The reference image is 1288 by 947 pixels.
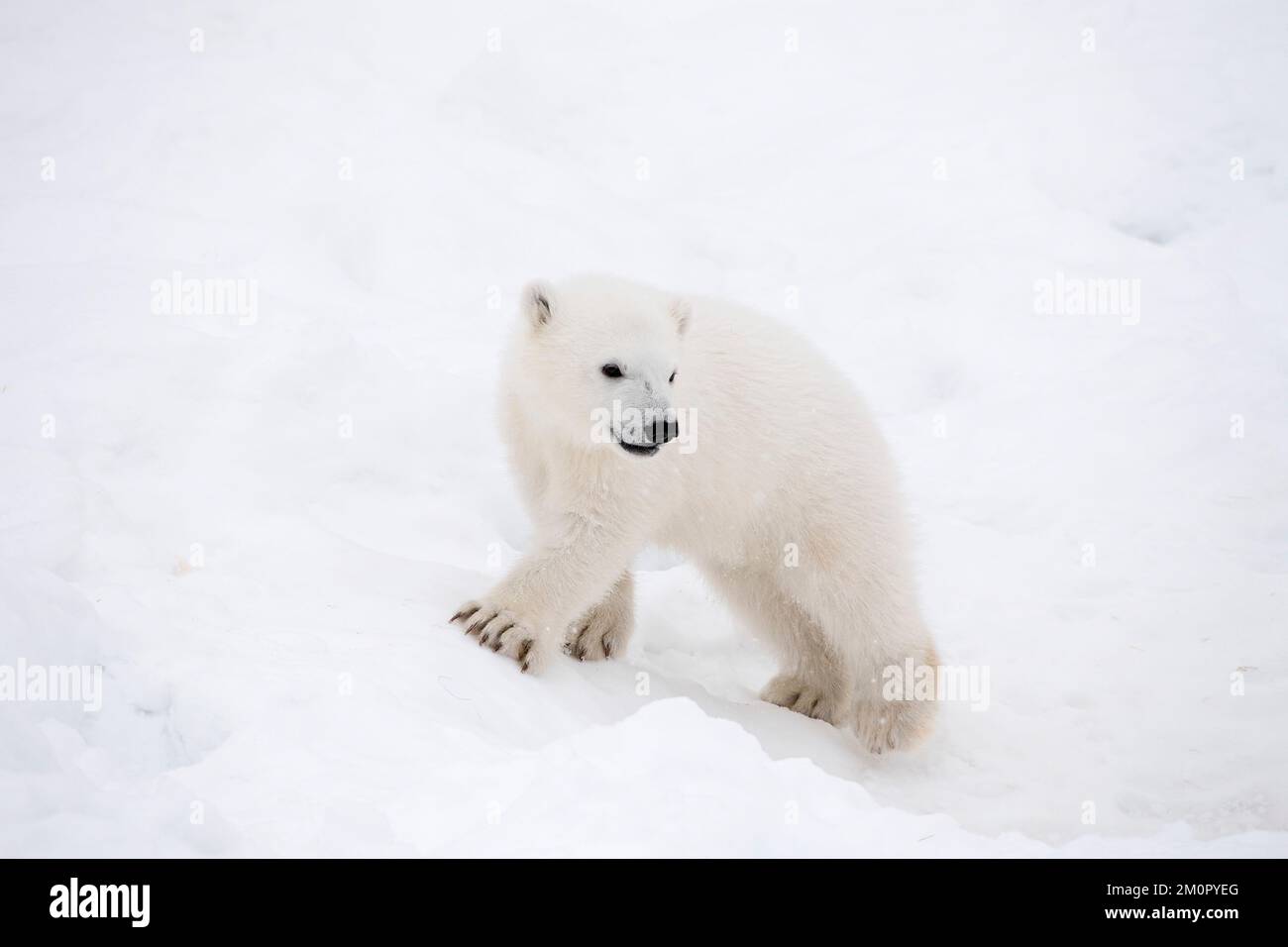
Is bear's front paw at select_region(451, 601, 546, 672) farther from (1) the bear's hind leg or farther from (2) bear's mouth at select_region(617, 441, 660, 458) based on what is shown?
(1) the bear's hind leg

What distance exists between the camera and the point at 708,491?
15.8 feet

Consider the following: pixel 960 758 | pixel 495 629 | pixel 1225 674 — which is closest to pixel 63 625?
pixel 495 629

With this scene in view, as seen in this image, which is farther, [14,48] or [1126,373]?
[14,48]

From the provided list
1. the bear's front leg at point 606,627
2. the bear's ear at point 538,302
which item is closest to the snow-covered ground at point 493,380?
the bear's front leg at point 606,627

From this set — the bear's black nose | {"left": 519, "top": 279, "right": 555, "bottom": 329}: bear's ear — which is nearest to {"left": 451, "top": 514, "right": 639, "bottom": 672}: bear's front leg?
the bear's black nose

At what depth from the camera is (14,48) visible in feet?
30.3

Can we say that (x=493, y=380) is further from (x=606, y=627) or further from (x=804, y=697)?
(x=804, y=697)

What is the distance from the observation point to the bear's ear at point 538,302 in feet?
15.2

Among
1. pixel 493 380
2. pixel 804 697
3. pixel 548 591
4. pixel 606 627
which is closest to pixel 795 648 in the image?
pixel 804 697

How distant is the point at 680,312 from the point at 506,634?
151cm

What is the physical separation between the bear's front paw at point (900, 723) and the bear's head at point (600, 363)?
72.0 inches

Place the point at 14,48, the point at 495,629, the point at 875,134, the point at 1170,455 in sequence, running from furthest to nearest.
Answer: the point at 875,134 < the point at 14,48 < the point at 1170,455 < the point at 495,629

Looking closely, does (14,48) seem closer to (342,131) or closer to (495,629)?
(342,131)

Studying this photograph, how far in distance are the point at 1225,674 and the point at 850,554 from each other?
1.91m
